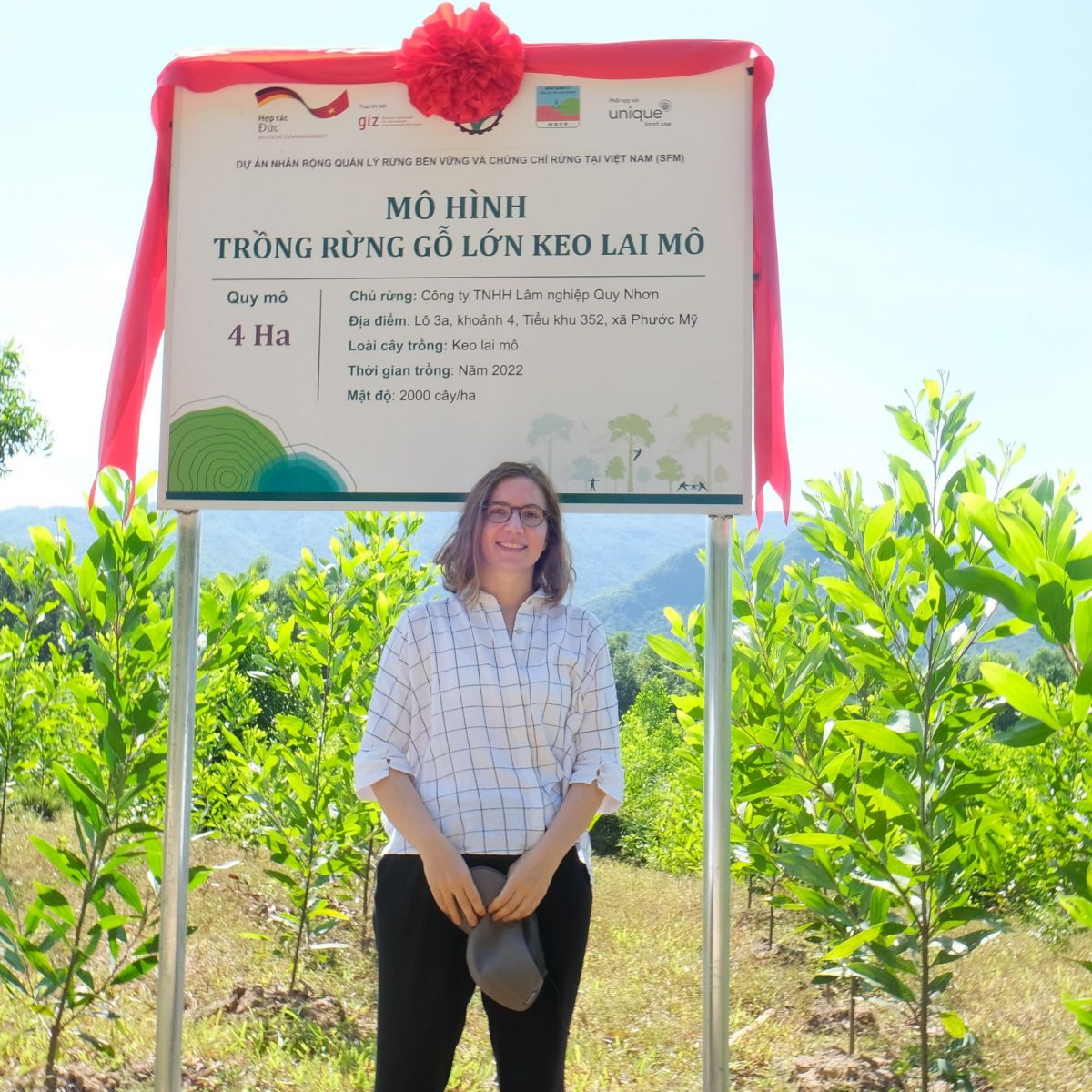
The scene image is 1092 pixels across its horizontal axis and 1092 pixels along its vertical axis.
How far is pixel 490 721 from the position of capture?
202 centimetres

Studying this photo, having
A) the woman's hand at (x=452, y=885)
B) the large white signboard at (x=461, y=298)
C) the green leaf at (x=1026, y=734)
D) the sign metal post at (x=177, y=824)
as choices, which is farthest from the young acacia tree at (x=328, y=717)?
the green leaf at (x=1026, y=734)

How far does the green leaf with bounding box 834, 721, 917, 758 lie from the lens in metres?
2.59

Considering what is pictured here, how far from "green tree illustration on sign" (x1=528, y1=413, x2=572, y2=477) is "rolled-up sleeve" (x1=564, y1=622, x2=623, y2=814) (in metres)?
0.48

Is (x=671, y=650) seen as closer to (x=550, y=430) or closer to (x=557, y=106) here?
(x=550, y=430)

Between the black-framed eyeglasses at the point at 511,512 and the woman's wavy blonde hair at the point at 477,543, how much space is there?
0.5 inches

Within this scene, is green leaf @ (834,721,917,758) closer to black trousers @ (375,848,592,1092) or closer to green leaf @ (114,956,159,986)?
black trousers @ (375,848,592,1092)

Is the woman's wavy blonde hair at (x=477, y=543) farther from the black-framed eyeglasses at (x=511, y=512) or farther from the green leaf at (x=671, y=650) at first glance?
the green leaf at (x=671, y=650)

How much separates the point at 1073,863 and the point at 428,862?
4.54ft

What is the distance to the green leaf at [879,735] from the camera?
2.59 metres

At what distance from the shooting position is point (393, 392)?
2.41m

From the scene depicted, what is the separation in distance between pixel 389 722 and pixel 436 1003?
52cm

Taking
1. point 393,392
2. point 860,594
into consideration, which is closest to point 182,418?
point 393,392

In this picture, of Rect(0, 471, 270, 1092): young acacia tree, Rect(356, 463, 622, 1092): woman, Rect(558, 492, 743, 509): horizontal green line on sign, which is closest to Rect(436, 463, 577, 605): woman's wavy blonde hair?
Rect(356, 463, 622, 1092): woman

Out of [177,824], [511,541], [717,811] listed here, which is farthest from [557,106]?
[177,824]
